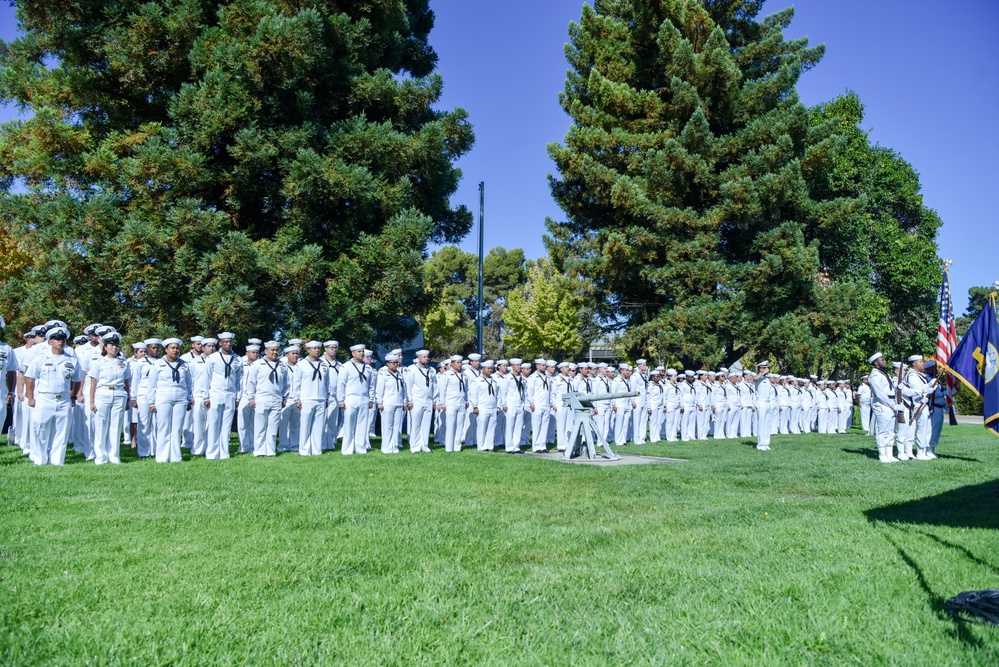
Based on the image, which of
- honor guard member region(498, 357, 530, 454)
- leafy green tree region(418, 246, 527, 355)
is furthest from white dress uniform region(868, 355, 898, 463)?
leafy green tree region(418, 246, 527, 355)

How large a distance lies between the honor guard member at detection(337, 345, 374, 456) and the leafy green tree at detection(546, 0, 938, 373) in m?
14.9

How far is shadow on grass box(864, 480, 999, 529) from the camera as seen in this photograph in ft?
27.4

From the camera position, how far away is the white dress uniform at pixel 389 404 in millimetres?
16312

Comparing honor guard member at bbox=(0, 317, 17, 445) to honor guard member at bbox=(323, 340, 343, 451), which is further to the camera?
honor guard member at bbox=(323, 340, 343, 451)

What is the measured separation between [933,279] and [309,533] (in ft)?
128

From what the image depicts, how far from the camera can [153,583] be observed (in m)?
5.26

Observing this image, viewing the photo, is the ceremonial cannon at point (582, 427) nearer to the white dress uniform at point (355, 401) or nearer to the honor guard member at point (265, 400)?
the white dress uniform at point (355, 401)

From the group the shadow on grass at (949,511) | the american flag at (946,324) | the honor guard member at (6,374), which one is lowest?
the shadow on grass at (949,511)

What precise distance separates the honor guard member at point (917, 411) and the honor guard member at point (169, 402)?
15.1m

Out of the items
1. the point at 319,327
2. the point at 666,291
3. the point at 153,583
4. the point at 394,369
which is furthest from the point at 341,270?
the point at 153,583

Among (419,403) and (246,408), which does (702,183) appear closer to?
(419,403)

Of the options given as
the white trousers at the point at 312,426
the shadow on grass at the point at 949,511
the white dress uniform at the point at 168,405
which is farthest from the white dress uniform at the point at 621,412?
the white dress uniform at the point at 168,405

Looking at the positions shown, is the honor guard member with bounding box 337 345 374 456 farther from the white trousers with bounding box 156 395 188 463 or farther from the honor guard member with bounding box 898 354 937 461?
the honor guard member with bounding box 898 354 937 461

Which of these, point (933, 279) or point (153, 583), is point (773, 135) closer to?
point (933, 279)
